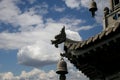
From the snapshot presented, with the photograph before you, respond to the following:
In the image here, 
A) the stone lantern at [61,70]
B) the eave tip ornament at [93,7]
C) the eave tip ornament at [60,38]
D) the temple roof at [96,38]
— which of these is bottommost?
the stone lantern at [61,70]

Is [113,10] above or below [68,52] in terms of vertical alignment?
above

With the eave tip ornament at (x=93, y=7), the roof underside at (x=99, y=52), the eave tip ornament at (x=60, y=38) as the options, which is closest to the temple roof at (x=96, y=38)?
the roof underside at (x=99, y=52)

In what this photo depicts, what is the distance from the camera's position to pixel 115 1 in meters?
18.5

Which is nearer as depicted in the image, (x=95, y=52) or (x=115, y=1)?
(x=95, y=52)

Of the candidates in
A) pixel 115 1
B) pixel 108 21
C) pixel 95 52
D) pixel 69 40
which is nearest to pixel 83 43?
pixel 95 52

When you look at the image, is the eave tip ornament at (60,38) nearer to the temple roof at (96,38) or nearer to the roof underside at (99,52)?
the roof underside at (99,52)

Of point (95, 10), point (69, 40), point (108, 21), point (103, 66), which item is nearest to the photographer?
point (103, 66)

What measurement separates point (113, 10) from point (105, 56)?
16.6 ft

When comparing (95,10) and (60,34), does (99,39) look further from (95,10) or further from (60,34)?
(95,10)

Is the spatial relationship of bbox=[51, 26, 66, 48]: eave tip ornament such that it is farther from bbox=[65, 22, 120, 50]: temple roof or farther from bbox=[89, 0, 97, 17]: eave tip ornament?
bbox=[89, 0, 97, 17]: eave tip ornament

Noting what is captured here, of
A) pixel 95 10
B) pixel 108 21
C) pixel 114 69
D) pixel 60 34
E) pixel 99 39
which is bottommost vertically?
pixel 114 69

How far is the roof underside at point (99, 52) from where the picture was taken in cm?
1259

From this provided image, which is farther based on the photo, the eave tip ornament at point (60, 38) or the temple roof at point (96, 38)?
the eave tip ornament at point (60, 38)

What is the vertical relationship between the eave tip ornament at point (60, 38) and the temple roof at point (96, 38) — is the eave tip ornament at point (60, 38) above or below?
above
